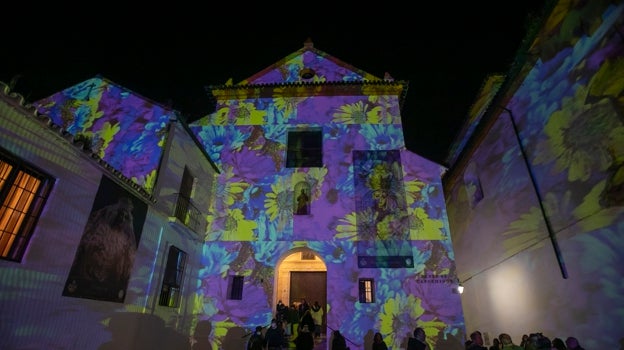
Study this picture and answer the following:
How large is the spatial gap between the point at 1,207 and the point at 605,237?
1285cm

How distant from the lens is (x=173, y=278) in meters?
10.4

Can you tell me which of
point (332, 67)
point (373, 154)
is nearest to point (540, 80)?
point (373, 154)

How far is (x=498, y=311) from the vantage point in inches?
502

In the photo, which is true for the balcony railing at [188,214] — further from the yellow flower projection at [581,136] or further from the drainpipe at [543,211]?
the yellow flower projection at [581,136]

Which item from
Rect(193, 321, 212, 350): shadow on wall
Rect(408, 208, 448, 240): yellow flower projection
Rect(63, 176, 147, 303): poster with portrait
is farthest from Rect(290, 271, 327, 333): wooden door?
Rect(63, 176, 147, 303): poster with portrait

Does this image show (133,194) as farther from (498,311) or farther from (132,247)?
(498,311)

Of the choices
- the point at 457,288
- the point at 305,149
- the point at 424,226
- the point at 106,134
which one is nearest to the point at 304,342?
the point at 457,288

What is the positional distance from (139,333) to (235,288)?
401cm

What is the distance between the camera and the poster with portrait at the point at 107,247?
6777 millimetres

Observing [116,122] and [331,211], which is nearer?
[116,122]

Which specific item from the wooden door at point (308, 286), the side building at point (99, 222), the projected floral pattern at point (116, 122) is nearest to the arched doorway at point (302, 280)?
the wooden door at point (308, 286)

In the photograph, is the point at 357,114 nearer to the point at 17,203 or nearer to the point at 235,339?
the point at 235,339

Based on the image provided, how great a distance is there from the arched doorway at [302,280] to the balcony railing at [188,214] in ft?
14.4

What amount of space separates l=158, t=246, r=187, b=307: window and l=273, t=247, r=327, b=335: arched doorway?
4.71 m
